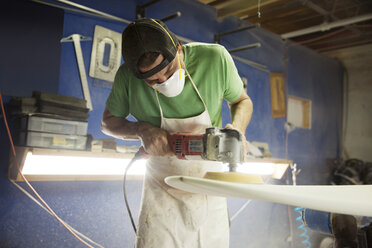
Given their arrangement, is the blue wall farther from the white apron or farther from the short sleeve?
the white apron

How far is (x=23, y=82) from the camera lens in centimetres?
204

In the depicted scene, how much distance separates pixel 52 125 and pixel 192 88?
1007 mm

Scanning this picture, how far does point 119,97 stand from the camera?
139cm

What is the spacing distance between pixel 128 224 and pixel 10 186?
0.98 meters

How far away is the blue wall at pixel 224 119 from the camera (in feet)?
6.75

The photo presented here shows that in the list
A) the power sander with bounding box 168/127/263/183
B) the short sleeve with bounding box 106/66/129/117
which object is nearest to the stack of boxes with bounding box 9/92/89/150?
the short sleeve with bounding box 106/66/129/117

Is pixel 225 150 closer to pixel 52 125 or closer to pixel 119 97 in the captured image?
pixel 119 97

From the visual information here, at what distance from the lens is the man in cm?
127

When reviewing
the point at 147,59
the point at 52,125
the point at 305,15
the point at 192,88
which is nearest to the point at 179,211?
the point at 192,88

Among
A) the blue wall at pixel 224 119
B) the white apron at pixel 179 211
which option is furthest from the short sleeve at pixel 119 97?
the blue wall at pixel 224 119

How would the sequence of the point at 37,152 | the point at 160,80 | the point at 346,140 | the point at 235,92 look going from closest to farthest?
the point at 160,80, the point at 235,92, the point at 37,152, the point at 346,140

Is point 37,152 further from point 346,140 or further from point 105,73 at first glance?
point 346,140

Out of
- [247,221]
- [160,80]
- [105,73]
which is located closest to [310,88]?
[247,221]

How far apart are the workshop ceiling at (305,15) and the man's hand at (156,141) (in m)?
0.81
